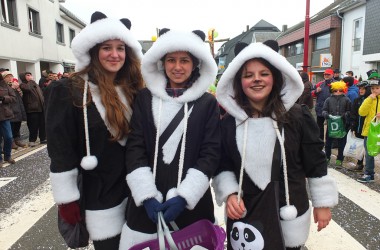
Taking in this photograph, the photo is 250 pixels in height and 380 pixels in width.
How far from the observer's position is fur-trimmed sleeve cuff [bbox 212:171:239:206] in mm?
1932

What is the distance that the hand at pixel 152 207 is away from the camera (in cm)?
174

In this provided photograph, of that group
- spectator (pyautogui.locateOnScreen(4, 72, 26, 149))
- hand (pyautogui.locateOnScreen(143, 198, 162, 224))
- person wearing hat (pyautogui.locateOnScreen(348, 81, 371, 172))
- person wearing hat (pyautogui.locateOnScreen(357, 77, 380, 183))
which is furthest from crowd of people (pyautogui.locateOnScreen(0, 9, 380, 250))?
spectator (pyautogui.locateOnScreen(4, 72, 26, 149))

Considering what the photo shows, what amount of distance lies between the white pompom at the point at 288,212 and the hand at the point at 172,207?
59 cm

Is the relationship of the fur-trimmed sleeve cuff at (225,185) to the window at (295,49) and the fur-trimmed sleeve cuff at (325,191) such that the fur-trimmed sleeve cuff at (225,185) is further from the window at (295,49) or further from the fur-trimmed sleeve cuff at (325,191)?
the window at (295,49)

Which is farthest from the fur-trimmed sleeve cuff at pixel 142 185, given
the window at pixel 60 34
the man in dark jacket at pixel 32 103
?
the window at pixel 60 34

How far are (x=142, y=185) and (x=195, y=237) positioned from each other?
419mm

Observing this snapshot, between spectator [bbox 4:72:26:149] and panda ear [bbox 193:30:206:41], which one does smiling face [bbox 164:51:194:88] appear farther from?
spectator [bbox 4:72:26:149]

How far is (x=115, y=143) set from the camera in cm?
199

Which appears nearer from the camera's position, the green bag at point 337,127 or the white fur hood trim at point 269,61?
the white fur hood trim at point 269,61

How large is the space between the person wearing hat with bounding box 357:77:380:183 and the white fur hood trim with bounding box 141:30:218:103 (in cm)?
392

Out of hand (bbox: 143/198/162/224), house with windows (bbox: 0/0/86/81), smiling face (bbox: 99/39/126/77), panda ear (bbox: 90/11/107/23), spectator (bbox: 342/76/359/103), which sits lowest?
hand (bbox: 143/198/162/224)

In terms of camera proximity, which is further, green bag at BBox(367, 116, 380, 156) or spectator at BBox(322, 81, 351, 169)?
spectator at BBox(322, 81, 351, 169)

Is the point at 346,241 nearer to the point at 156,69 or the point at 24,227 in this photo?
the point at 156,69

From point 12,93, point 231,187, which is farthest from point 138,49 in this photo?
point 12,93
